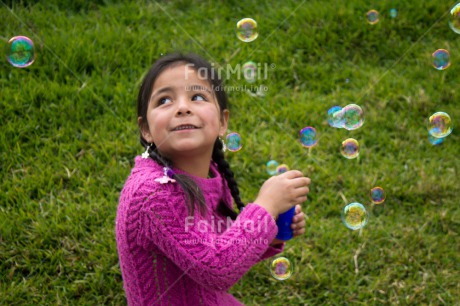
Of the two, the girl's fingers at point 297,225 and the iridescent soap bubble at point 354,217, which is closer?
the girl's fingers at point 297,225

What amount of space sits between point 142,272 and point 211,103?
643 mm

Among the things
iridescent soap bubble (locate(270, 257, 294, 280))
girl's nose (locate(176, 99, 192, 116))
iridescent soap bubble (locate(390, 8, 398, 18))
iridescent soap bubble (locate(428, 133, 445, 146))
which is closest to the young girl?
girl's nose (locate(176, 99, 192, 116))

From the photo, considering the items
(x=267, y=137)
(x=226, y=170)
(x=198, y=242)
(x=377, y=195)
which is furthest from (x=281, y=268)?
(x=267, y=137)

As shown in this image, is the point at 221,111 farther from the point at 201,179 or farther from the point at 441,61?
the point at 441,61

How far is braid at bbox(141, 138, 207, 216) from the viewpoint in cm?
195

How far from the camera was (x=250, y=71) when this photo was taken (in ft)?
13.2

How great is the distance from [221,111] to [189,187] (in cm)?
47

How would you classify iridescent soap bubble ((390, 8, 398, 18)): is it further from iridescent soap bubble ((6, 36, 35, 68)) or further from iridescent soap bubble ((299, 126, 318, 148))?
iridescent soap bubble ((6, 36, 35, 68))

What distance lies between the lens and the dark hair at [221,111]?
77.9 inches

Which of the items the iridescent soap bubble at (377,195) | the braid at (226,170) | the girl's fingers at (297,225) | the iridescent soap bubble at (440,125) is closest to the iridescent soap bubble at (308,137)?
the iridescent soap bubble at (377,195)

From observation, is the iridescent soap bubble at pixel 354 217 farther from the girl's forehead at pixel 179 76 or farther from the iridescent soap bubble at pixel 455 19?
the iridescent soap bubble at pixel 455 19

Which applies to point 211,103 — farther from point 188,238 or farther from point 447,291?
Result: point 447,291

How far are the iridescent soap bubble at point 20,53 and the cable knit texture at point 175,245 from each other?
1.31 m

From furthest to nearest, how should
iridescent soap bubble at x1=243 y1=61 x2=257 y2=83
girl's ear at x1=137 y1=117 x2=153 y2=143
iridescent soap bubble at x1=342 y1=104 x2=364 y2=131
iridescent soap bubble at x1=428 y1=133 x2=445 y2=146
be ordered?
iridescent soap bubble at x1=243 y1=61 x2=257 y2=83 → iridescent soap bubble at x1=428 y1=133 x2=445 y2=146 → iridescent soap bubble at x1=342 y1=104 x2=364 y2=131 → girl's ear at x1=137 y1=117 x2=153 y2=143
